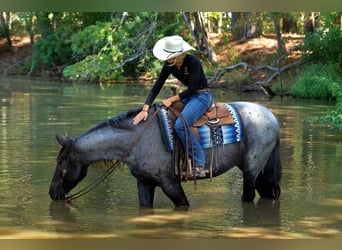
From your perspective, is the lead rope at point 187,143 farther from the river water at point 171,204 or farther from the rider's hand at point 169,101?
the river water at point 171,204

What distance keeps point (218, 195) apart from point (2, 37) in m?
40.2

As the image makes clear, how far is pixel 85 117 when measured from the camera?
15.2 metres

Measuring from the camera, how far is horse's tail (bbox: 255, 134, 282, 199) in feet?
21.1

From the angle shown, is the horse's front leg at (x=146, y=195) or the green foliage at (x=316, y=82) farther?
the green foliage at (x=316, y=82)

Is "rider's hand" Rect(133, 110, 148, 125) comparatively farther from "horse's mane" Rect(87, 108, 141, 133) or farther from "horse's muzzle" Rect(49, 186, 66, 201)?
"horse's muzzle" Rect(49, 186, 66, 201)

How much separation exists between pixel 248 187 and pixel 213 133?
0.81 meters

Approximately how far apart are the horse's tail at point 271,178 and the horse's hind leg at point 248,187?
235 mm

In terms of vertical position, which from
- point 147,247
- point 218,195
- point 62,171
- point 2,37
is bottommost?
point 218,195

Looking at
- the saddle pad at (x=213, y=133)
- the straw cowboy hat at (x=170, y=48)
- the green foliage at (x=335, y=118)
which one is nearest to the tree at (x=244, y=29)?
the green foliage at (x=335, y=118)

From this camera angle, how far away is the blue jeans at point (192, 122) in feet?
18.8

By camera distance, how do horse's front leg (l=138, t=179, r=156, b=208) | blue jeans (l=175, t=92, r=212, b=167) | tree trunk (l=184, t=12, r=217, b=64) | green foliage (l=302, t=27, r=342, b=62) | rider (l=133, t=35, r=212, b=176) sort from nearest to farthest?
rider (l=133, t=35, r=212, b=176) → blue jeans (l=175, t=92, r=212, b=167) → horse's front leg (l=138, t=179, r=156, b=208) → green foliage (l=302, t=27, r=342, b=62) → tree trunk (l=184, t=12, r=217, b=64)

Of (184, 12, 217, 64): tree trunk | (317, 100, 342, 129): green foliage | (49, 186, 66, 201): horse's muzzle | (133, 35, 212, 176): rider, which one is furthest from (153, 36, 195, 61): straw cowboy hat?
(184, 12, 217, 64): tree trunk

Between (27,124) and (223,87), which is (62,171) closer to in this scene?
(27,124)

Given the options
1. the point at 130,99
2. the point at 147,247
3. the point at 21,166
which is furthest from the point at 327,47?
the point at 147,247
